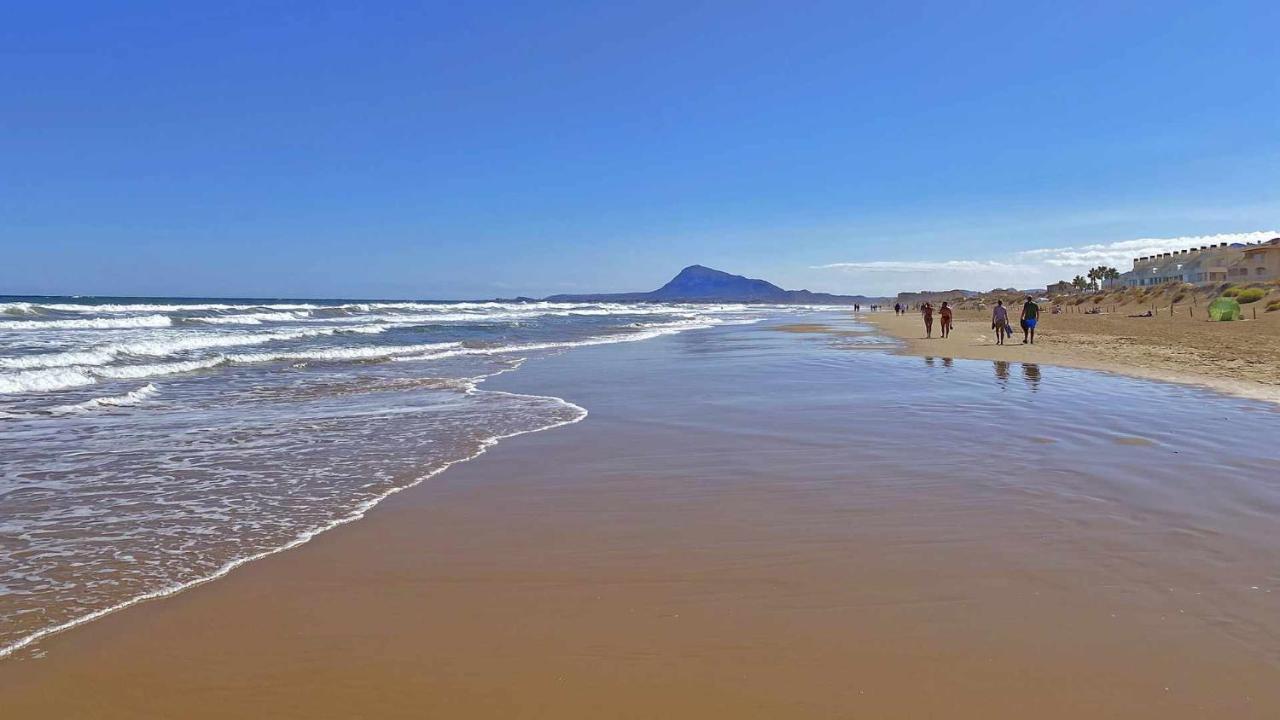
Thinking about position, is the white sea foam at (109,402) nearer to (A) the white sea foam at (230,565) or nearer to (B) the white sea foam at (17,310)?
(A) the white sea foam at (230,565)

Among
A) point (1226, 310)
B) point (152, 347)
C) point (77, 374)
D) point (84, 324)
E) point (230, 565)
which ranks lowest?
point (230, 565)

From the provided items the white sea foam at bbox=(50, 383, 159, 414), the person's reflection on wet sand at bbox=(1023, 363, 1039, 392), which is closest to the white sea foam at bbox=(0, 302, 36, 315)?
the white sea foam at bbox=(50, 383, 159, 414)

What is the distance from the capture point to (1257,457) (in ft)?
22.5

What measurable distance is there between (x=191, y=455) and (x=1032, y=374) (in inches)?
553

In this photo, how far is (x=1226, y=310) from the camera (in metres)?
31.4

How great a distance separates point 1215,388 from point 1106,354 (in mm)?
7535

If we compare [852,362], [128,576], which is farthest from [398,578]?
[852,362]

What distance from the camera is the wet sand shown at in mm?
3045

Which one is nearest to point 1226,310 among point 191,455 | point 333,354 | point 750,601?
point 333,354

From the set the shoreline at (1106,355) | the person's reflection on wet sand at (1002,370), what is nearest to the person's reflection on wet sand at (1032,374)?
the person's reflection on wet sand at (1002,370)

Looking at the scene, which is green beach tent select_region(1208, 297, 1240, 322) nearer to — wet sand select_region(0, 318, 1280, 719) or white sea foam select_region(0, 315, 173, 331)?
wet sand select_region(0, 318, 1280, 719)

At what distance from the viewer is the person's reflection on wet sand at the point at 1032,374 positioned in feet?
42.1

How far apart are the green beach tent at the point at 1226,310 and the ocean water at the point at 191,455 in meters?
30.6

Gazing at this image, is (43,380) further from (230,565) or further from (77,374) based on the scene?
(230,565)
